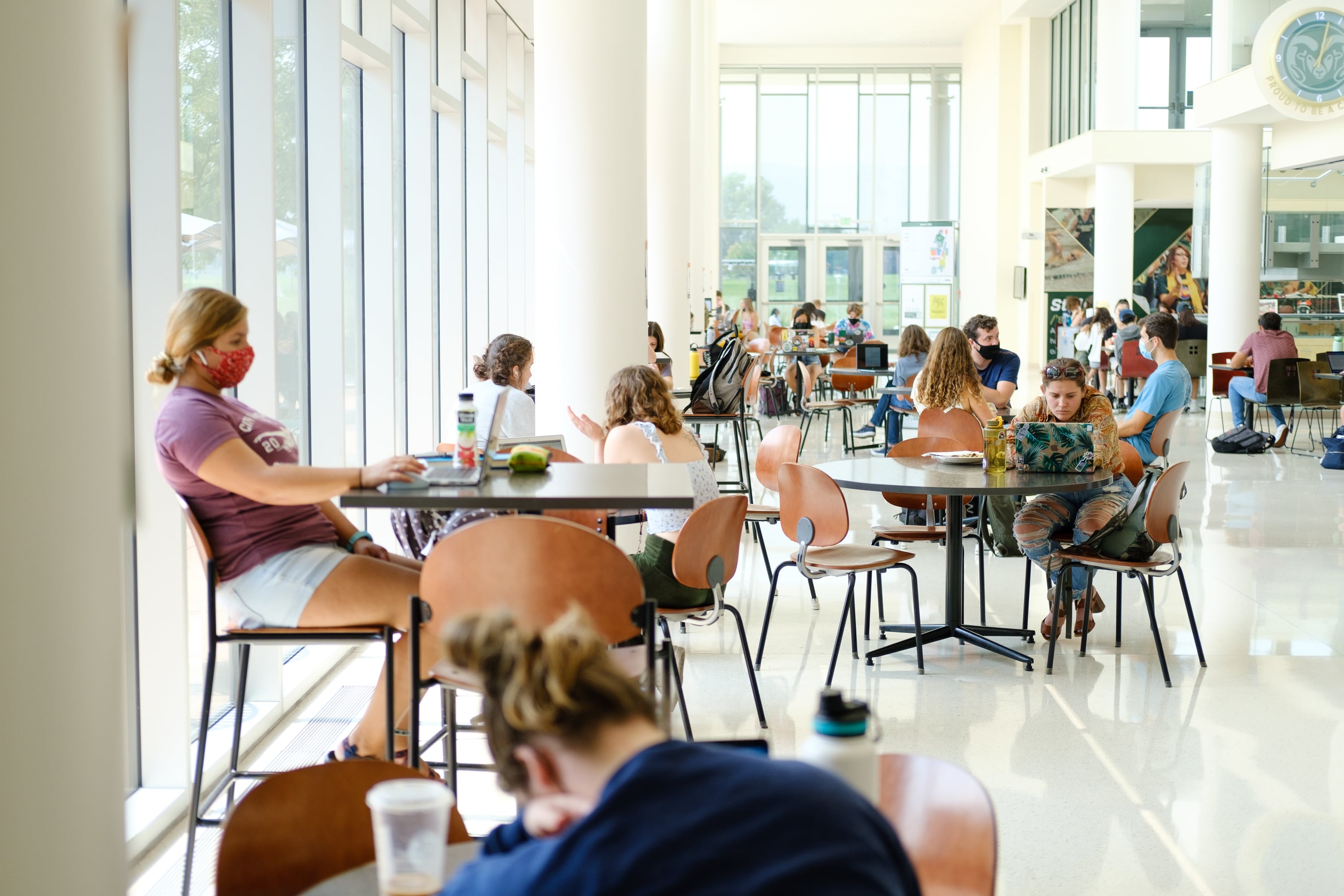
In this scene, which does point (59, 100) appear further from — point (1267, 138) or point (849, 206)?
point (849, 206)

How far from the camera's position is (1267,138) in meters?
15.5

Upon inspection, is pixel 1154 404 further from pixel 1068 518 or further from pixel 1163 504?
pixel 1163 504

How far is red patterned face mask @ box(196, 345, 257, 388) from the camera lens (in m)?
2.99

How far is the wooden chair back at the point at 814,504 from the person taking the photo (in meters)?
4.65

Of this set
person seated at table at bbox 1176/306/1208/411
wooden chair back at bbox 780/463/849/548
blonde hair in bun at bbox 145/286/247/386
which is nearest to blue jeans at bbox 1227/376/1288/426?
person seated at table at bbox 1176/306/1208/411

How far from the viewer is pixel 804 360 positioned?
49.2 ft

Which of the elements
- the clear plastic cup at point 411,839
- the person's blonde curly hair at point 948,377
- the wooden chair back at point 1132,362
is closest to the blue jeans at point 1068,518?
the person's blonde curly hair at point 948,377

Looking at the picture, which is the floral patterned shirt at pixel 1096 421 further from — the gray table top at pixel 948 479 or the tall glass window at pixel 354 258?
the tall glass window at pixel 354 258

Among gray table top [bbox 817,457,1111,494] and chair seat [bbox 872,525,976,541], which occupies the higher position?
gray table top [bbox 817,457,1111,494]

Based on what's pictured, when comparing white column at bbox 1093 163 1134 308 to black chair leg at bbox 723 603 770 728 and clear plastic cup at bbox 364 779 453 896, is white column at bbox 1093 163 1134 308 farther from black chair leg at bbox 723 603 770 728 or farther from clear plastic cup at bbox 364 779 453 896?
clear plastic cup at bbox 364 779 453 896

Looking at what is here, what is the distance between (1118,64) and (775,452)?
15688 millimetres

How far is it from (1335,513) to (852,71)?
19313mm

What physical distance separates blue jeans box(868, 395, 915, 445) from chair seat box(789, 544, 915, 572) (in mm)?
3831

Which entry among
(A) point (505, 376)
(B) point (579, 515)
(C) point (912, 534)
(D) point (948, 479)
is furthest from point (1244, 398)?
(B) point (579, 515)
